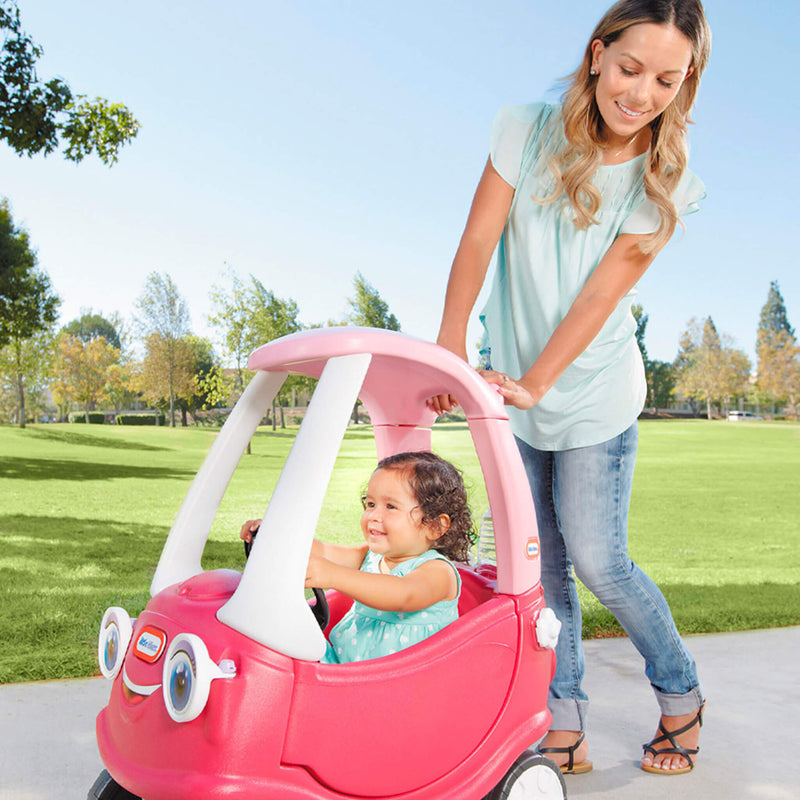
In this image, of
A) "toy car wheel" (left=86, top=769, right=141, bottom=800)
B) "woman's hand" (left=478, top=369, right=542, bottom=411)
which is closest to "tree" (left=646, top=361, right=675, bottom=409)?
"woman's hand" (left=478, top=369, right=542, bottom=411)

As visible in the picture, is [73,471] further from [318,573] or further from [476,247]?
[318,573]

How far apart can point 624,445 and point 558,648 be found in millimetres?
493

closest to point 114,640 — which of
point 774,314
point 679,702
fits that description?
point 679,702

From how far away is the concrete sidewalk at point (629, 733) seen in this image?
1.81 metres

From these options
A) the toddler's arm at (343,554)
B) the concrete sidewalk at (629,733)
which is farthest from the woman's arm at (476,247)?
the concrete sidewalk at (629,733)

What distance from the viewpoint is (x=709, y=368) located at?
29.6m

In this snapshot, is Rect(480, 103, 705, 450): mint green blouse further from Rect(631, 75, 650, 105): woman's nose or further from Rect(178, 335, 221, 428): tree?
Rect(178, 335, 221, 428): tree

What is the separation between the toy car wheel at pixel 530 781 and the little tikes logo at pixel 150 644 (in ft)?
2.06

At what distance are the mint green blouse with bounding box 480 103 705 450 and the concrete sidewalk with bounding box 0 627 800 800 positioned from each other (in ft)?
2.58

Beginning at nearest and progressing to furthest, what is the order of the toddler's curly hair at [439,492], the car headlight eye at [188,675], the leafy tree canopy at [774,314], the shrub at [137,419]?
the car headlight eye at [188,675] → the toddler's curly hair at [439,492] → the shrub at [137,419] → the leafy tree canopy at [774,314]

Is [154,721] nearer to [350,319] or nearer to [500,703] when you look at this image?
[500,703]

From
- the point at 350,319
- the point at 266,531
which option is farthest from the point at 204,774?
the point at 350,319

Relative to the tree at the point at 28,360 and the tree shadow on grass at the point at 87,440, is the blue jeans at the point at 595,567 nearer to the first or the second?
the tree at the point at 28,360

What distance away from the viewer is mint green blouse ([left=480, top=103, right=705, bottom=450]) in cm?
177
